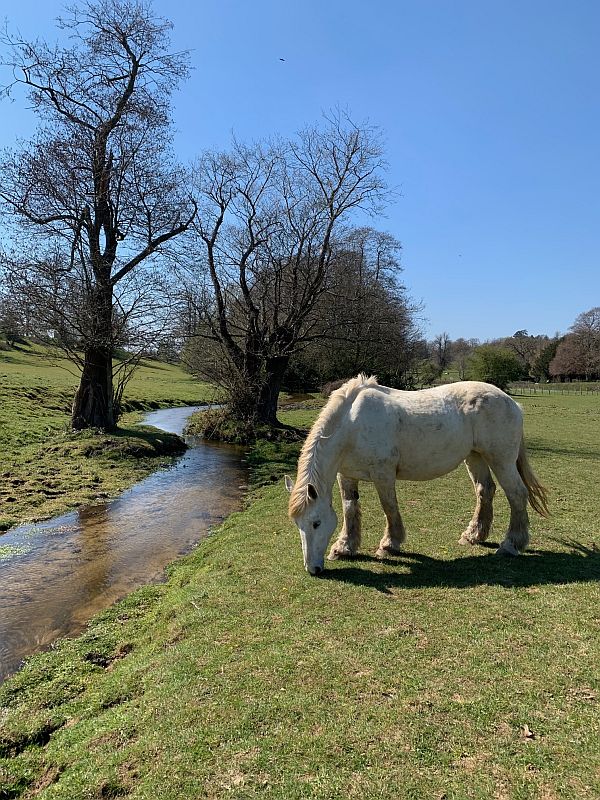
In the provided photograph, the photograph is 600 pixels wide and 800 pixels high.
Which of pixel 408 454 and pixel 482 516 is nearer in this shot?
pixel 408 454

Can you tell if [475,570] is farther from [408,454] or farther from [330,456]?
[330,456]

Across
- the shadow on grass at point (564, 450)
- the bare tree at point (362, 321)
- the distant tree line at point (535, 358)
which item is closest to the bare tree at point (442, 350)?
the distant tree line at point (535, 358)

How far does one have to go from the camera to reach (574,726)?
9.50 ft

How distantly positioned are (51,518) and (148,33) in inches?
675

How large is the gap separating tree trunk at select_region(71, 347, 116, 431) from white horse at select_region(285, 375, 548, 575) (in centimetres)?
1268

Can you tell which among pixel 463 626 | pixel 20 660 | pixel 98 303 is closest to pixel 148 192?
pixel 98 303

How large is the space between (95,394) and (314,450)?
13.2 meters

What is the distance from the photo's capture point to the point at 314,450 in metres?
6.03

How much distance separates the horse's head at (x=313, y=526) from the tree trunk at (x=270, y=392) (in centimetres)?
1455

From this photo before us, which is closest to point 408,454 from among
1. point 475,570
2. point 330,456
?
point 330,456

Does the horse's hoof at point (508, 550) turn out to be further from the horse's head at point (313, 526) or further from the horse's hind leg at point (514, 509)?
the horse's head at point (313, 526)

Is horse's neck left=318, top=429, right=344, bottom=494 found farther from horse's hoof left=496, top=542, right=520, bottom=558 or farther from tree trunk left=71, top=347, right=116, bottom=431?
tree trunk left=71, top=347, right=116, bottom=431

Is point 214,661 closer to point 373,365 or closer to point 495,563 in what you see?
point 495,563

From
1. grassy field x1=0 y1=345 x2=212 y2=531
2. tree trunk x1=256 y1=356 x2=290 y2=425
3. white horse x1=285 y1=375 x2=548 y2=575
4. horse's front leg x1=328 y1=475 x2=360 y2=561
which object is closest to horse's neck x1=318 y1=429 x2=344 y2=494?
white horse x1=285 y1=375 x2=548 y2=575
